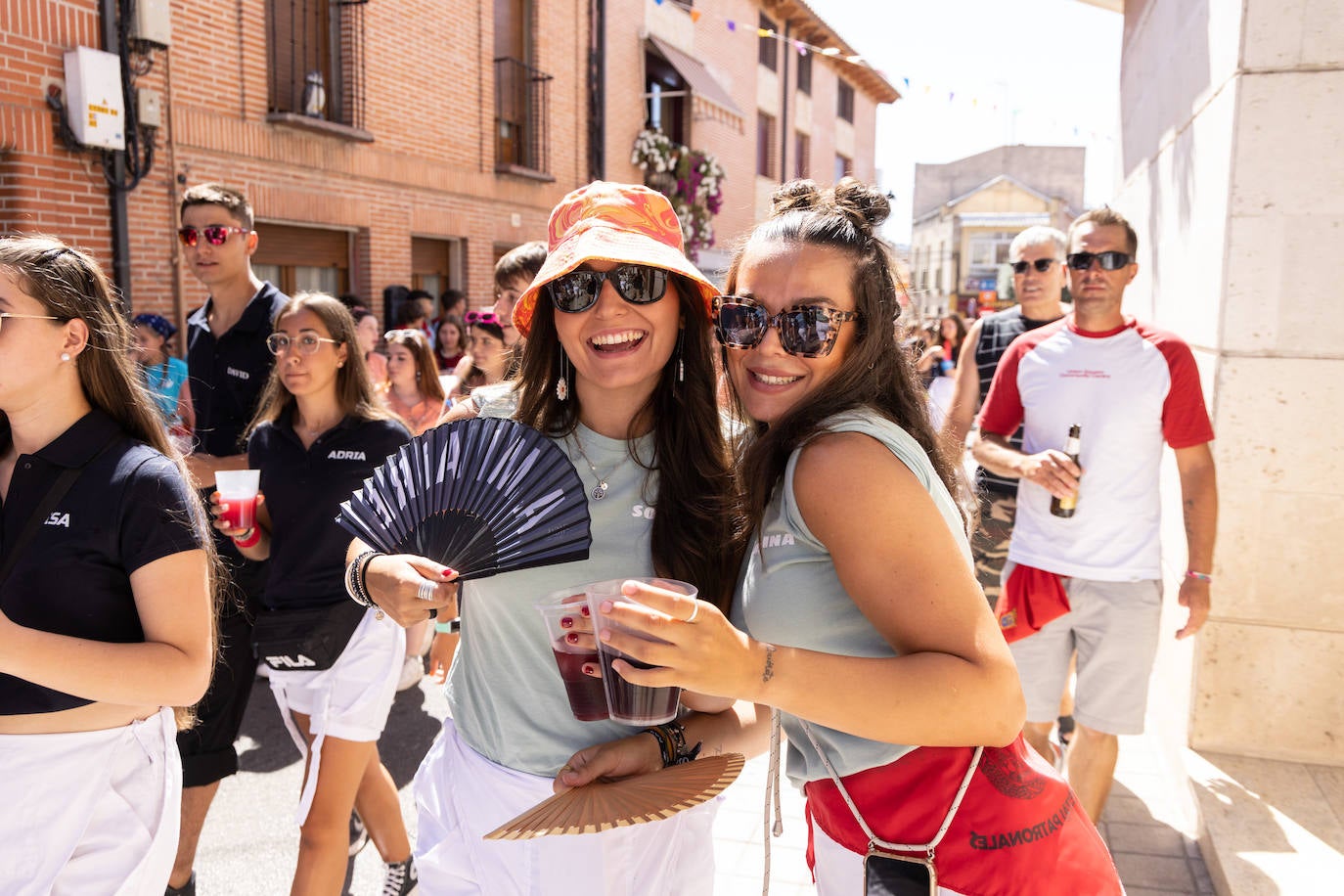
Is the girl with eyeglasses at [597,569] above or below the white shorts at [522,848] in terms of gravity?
above

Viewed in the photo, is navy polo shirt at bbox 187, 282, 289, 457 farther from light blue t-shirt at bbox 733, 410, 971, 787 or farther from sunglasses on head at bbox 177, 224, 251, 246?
light blue t-shirt at bbox 733, 410, 971, 787

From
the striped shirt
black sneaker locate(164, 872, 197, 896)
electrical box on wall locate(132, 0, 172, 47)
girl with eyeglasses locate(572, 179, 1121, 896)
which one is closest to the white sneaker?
black sneaker locate(164, 872, 197, 896)

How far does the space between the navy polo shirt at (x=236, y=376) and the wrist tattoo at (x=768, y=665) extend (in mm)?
3344

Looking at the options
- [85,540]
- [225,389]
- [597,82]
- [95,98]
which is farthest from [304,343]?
[597,82]

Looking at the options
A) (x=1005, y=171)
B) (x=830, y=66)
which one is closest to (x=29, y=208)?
(x=830, y=66)

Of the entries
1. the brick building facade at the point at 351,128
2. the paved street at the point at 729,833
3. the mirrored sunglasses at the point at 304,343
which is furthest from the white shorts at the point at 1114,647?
the brick building facade at the point at 351,128

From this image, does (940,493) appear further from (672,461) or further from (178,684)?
(178,684)

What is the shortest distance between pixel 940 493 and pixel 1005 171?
177 feet

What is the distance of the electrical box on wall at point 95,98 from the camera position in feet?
25.8

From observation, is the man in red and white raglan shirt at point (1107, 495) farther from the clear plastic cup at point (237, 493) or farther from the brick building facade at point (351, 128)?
the brick building facade at point (351, 128)

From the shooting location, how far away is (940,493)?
1.47 meters

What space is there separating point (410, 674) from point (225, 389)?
80.1 inches

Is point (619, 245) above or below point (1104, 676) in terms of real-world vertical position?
above

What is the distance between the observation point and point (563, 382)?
6.84 ft
